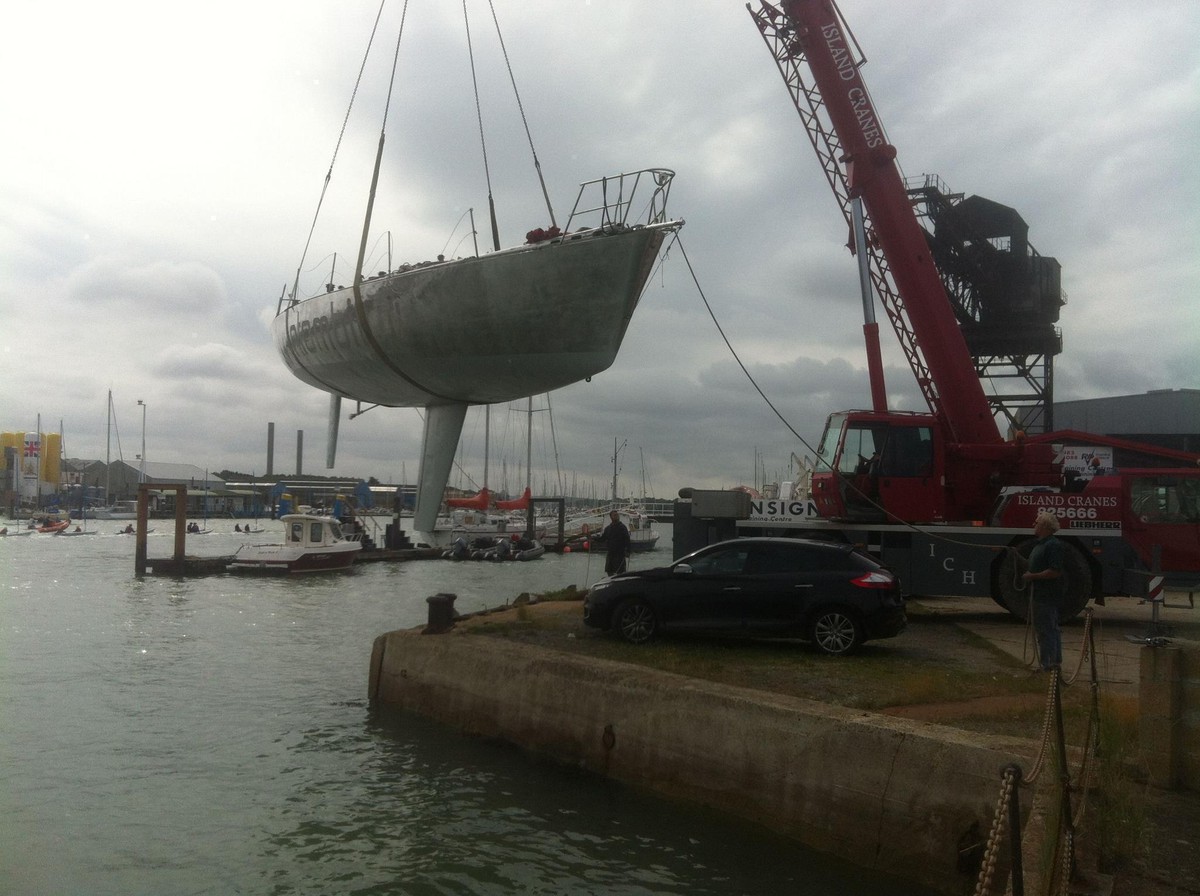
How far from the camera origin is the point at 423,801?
9195 mm

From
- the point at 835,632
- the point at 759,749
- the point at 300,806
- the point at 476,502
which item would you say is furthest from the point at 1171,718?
the point at 476,502

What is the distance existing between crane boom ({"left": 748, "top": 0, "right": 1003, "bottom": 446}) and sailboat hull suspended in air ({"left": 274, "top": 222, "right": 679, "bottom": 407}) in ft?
16.0

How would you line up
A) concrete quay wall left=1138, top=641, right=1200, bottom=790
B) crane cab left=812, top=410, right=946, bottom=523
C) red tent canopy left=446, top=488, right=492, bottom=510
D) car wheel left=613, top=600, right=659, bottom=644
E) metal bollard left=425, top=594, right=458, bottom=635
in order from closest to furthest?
1. concrete quay wall left=1138, top=641, right=1200, bottom=790
2. car wheel left=613, top=600, right=659, bottom=644
3. metal bollard left=425, top=594, right=458, bottom=635
4. crane cab left=812, top=410, right=946, bottom=523
5. red tent canopy left=446, top=488, right=492, bottom=510

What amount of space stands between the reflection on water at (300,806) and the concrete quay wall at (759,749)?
244 mm

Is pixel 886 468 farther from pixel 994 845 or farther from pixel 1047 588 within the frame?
pixel 994 845

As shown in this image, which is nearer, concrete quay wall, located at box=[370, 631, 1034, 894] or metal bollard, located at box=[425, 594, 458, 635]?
concrete quay wall, located at box=[370, 631, 1034, 894]

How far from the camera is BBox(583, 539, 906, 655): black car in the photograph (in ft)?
36.4

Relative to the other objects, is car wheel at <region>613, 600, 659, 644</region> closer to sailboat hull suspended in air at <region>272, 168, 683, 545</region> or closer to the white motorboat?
sailboat hull suspended in air at <region>272, 168, 683, 545</region>

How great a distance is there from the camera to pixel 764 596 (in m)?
11.3

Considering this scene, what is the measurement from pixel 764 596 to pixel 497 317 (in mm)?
14619

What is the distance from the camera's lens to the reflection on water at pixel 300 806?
742 centimetres

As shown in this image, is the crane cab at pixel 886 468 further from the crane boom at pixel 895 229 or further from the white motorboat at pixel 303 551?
the white motorboat at pixel 303 551

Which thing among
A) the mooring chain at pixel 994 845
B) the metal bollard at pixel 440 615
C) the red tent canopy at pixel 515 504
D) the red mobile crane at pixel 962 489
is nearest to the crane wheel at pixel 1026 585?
the red mobile crane at pixel 962 489

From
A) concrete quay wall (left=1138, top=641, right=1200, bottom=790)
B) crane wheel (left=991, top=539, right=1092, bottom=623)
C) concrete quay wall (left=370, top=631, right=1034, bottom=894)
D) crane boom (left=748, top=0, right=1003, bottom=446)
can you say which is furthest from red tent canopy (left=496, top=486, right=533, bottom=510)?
concrete quay wall (left=1138, top=641, right=1200, bottom=790)
